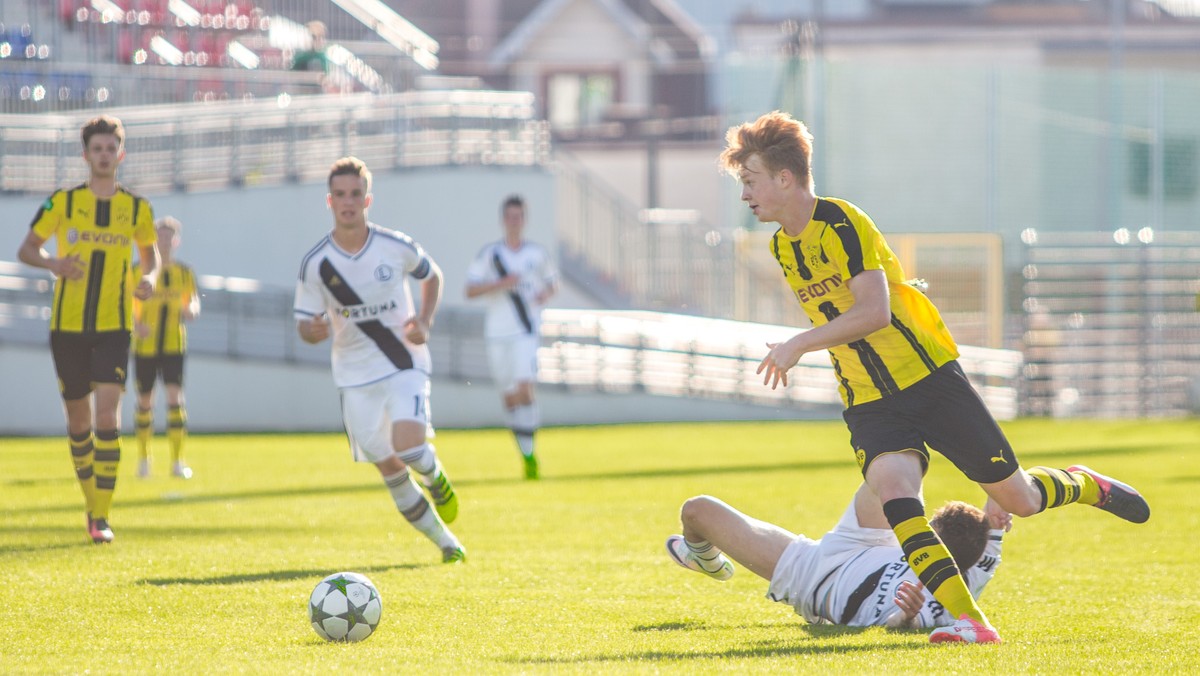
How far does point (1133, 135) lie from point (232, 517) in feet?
75.5

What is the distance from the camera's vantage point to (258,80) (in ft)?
84.8

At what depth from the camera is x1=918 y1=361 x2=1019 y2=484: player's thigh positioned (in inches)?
226

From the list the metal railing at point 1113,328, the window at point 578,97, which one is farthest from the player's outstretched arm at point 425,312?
the window at point 578,97

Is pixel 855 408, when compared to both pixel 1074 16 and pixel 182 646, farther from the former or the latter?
pixel 1074 16

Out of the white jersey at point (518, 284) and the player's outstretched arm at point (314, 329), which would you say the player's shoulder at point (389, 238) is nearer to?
the player's outstretched arm at point (314, 329)

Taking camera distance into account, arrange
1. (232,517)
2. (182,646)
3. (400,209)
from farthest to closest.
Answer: (400,209), (232,517), (182,646)

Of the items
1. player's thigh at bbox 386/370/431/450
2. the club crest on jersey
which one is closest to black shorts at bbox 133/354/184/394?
the club crest on jersey

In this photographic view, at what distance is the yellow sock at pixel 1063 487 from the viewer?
6012mm

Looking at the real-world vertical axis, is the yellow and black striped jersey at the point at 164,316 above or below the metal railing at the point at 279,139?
below

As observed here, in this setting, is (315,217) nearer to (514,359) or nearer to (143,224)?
(514,359)

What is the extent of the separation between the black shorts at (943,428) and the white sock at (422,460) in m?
2.92

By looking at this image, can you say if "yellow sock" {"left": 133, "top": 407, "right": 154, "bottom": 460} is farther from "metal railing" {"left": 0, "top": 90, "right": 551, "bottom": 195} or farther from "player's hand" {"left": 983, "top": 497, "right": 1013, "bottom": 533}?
"metal railing" {"left": 0, "top": 90, "right": 551, "bottom": 195}

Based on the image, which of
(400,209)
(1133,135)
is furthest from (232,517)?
(1133,135)

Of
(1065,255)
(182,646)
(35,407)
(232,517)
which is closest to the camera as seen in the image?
(182,646)
